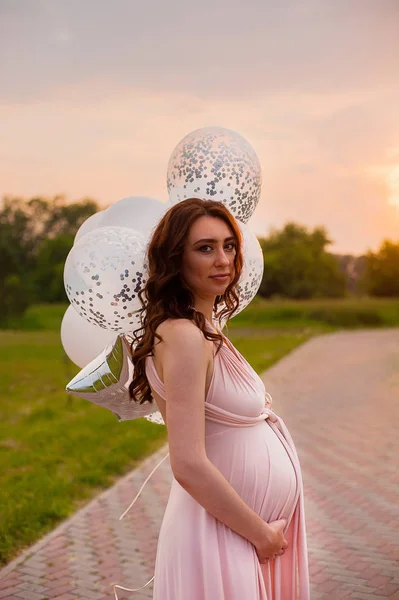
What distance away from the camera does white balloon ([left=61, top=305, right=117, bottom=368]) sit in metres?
2.92

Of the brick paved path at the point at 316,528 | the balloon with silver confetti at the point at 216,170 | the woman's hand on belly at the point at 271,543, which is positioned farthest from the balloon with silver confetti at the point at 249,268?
the brick paved path at the point at 316,528

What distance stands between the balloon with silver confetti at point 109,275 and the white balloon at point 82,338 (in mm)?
560

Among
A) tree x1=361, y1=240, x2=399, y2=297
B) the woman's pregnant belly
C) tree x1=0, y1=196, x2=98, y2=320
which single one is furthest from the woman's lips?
tree x1=361, y1=240, x2=399, y2=297

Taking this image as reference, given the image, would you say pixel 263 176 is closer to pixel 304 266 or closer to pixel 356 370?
pixel 356 370

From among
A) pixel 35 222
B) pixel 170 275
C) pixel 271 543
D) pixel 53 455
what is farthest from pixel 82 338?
pixel 35 222

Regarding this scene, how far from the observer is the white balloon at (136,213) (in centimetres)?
267

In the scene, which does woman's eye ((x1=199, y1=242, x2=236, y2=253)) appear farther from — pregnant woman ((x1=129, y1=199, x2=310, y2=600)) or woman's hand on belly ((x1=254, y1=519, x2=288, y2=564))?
woman's hand on belly ((x1=254, y1=519, x2=288, y2=564))

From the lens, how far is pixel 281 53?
1323cm

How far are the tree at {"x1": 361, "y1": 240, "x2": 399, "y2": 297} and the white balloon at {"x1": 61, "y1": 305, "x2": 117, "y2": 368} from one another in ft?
192

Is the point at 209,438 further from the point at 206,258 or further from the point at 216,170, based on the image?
the point at 216,170

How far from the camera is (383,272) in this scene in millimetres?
62406

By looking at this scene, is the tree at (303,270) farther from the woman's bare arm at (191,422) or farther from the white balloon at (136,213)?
the woman's bare arm at (191,422)

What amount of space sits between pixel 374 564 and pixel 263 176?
9.01ft

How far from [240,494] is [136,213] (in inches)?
45.1
